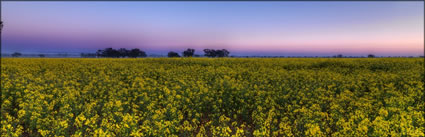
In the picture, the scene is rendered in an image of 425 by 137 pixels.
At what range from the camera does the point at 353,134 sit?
6883 mm

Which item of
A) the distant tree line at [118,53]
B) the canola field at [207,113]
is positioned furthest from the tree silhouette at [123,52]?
the canola field at [207,113]

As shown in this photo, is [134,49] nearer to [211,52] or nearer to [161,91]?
[211,52]

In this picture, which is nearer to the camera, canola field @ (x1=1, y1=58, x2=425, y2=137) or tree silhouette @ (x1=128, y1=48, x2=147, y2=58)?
canola field @ (x1=1, y1=58, x2=425, y2=137)

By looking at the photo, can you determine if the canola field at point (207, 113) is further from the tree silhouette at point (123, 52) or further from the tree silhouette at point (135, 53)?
the tree silhouette at point (123, 52)

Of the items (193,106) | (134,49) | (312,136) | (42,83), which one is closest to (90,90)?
(42,83)

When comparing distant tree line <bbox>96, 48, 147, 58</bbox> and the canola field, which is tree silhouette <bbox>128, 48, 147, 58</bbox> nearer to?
distant tree line <bbox>96, 48, 147, 58</bbox>

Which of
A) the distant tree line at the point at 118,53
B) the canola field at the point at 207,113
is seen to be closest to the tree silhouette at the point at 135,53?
the distant tree line at the point at 118,53

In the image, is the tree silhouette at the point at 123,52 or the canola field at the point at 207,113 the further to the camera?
the tree silhouette at the point at 123,52

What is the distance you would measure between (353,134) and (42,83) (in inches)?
634

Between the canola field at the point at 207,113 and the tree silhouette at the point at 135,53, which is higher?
Answer: the tree silhouette at the point at 135,53

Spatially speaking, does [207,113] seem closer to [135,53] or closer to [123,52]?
[135,53]

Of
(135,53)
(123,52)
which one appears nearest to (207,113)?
(135,53)

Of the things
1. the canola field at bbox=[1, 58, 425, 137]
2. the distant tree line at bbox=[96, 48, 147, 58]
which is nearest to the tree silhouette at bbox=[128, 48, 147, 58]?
the distant tree line at bbox=[96, 48, 147, 58]

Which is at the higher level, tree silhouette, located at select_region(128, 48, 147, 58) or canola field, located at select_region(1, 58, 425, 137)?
tree silhouette, located at select_region(128, 48, 147, 58)
